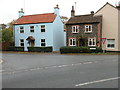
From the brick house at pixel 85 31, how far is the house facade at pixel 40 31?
3.53 meters

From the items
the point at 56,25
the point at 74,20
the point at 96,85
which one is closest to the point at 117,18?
the point at 74,20

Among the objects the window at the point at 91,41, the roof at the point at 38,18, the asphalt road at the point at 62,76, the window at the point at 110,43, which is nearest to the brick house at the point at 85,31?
the window at the point at 91,41

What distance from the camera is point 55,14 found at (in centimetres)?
4072

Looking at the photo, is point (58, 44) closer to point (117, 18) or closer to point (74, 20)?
point (74, 20)

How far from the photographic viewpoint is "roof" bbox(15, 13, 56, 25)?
40.0 meters

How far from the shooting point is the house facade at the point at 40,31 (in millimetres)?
39406

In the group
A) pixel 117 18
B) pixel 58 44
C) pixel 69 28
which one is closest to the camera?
pixel 117 18

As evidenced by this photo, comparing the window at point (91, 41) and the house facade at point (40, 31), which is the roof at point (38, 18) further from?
the window at point (91, 41)

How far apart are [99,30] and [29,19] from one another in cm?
1750

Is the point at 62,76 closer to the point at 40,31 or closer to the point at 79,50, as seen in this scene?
the point at 79,50

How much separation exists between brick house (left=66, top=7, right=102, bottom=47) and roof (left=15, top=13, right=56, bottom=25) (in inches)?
182

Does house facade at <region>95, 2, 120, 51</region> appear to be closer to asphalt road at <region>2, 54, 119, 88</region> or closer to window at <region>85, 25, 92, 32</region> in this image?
window at <region>85, 25, 92, 32</region>

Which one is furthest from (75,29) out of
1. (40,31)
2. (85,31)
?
(40,31)

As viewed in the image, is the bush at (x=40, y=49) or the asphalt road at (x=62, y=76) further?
the bush at (x=40, y=49)
